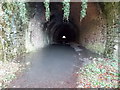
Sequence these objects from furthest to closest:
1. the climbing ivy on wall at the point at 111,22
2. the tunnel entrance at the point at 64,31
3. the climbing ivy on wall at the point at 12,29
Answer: the tunnel entrance at the point at 64,31 < the climbing ivy on wall at the point at 111,22 < the climbing ivy on wall at the point at 12,29

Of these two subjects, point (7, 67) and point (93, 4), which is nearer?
point (7, 67)

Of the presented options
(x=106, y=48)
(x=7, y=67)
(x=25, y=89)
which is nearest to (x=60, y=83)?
(x=25, y=89)

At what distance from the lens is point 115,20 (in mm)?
5691

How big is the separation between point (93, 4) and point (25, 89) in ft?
19.6

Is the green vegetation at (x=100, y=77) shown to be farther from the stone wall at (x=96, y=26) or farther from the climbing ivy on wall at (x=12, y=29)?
the climbing ivy on wall at (x=12, y=29)

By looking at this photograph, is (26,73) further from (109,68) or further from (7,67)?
(109,68)

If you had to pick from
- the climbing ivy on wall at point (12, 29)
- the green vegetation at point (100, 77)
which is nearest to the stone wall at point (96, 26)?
the green vegetation at point (100, 77)

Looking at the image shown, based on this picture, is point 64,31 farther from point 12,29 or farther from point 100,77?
point 100,77

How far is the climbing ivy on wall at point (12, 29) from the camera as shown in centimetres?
473

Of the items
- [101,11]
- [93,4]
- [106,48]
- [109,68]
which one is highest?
[93,4]

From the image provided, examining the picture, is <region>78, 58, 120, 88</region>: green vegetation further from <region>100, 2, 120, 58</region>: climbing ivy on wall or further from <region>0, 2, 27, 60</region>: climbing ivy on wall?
<region>0, 2, 27, 60</region>: climbing ivy on wall

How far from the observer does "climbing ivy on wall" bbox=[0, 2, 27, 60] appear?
4.73 meters

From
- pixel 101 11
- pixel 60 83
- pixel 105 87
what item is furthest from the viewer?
pixel 101 11

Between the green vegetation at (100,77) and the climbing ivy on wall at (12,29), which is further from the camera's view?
the climbing ivy on wall at (12,29)
